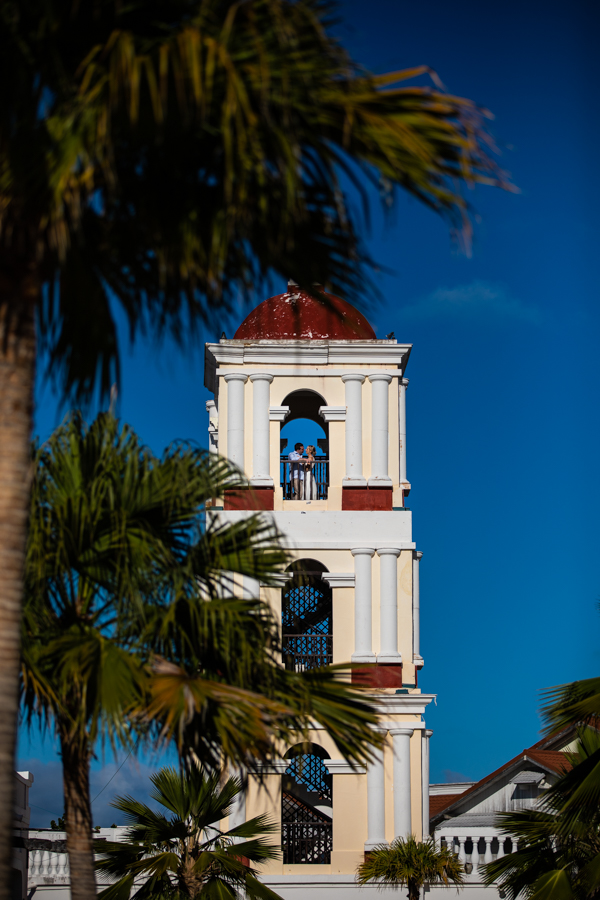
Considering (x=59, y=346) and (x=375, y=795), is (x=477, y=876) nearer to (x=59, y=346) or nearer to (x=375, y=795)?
(x=375, y=795)

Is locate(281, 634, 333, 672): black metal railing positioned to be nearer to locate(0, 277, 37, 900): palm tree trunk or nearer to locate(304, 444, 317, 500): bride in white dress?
locate(304, 444, 317, 500): bride in white dress

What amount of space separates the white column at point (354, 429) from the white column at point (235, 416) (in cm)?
219

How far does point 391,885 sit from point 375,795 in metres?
1.69

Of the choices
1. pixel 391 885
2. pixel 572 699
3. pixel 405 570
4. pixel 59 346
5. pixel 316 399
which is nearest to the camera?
pixel 59 346

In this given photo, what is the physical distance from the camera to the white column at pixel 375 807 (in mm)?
25484

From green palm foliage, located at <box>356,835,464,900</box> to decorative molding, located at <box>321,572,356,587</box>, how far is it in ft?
17.1

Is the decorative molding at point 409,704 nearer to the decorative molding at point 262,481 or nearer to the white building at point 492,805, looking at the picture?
the white building at point 492,805

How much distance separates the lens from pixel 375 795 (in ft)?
84.0

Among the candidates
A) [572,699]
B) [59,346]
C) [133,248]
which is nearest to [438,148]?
[133,248]

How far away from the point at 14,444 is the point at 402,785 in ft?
63.5

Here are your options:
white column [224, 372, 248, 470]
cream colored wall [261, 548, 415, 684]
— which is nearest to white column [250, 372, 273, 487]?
white column [224, 372, 248, 470]

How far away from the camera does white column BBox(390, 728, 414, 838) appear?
1004 inches

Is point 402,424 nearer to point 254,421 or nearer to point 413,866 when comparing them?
point 254,421

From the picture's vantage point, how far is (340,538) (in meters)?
26.9
